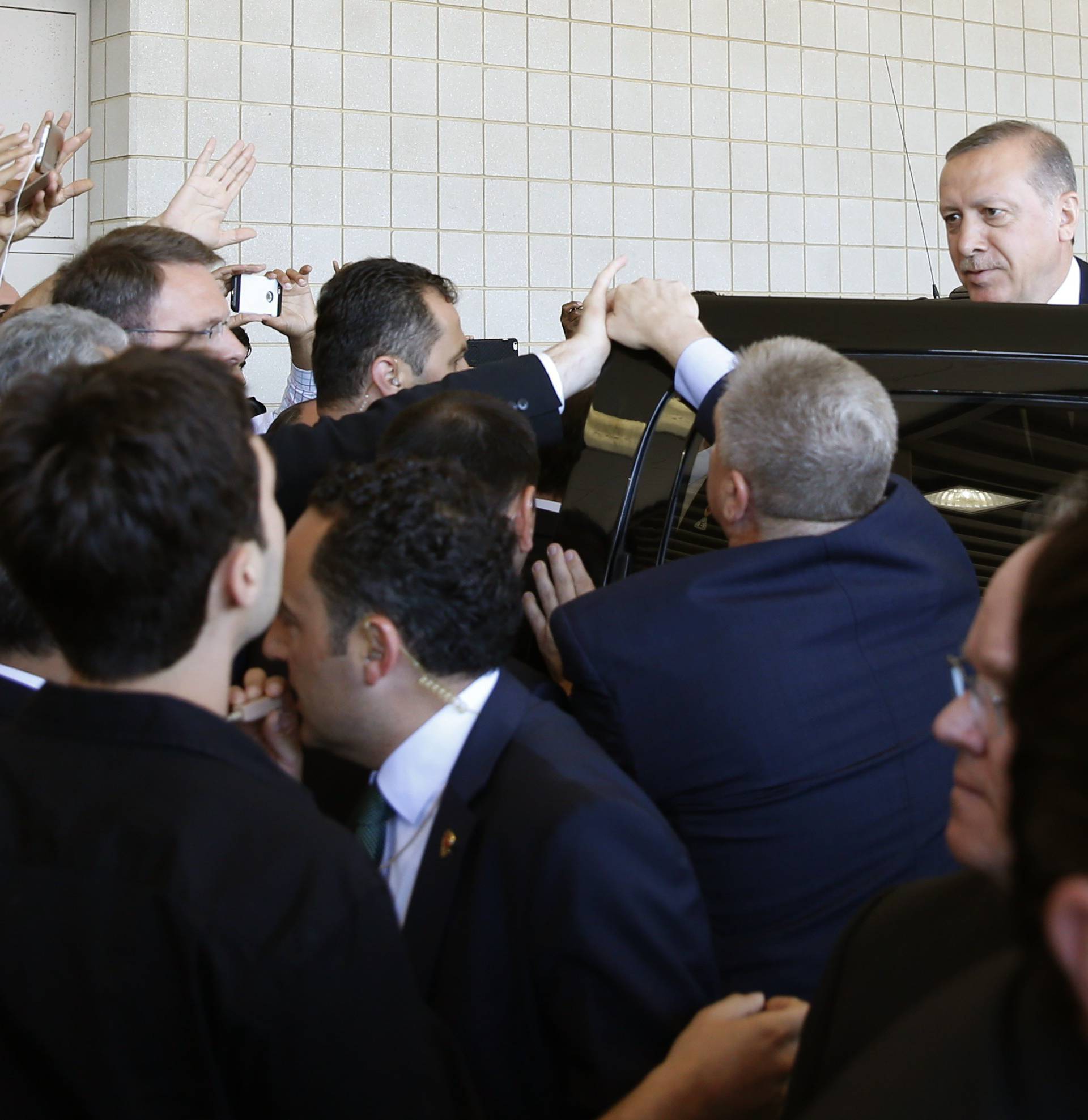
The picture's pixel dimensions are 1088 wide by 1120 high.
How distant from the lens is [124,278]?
8.09 feet

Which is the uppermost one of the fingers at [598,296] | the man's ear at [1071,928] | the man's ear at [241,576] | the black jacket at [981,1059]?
the fingers at [598,296]

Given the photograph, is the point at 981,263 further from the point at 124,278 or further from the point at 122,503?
the point at 122,503

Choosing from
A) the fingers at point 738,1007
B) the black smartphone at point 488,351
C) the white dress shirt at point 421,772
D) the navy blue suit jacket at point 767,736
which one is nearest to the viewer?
the fingers at point 738,1007

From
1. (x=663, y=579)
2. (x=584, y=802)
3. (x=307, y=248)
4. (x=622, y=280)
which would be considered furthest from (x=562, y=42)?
(x=584, y=802)

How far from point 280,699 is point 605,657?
15.4 inches

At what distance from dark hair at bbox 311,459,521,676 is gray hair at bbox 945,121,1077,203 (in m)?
2.34

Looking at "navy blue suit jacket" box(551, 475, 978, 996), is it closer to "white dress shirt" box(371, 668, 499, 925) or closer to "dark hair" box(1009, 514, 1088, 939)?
"white dress shirt" box(371, 668, 499, 925)

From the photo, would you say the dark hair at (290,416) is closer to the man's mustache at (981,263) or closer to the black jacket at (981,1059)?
the man's mustache at (981,263)

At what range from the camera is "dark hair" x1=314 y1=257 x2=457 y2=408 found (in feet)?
8.25

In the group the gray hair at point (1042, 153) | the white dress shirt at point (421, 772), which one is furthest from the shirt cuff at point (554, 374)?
the gray hair at point (1042, 153)

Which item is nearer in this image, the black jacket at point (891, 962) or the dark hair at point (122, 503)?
the black jacket at point (891, 962)

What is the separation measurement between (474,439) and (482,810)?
656 mm

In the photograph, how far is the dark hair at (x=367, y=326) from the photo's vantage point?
2.51 metres

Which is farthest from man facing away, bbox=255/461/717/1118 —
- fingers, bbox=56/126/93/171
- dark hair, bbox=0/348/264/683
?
fingers, bbox=56/126/93/171
